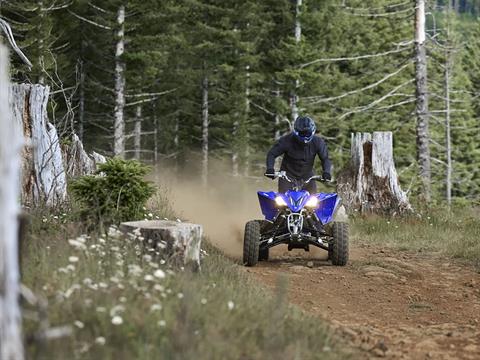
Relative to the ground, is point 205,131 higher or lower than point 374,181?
higher

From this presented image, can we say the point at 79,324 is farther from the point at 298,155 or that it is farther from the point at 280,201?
the point at 298,155

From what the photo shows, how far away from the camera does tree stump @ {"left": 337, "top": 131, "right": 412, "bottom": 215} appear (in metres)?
16.6

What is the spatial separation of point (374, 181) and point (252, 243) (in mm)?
6880

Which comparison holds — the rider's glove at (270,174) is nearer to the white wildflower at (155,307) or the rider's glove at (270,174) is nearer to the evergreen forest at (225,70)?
the white wildflower at (155,307)

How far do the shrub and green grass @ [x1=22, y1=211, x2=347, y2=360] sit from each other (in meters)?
2.13

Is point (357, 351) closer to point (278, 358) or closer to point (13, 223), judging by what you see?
point (278, 358)

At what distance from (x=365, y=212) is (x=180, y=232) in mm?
9559

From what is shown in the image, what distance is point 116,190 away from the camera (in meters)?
9.03

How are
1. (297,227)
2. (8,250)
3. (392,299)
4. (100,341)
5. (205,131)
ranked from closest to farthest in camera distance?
(8,250) < (100,341) < (392,299) < (297,227) < (205,131)

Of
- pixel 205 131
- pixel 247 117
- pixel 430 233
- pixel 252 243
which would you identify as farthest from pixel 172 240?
pixel 205 131

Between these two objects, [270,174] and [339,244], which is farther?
[270,174]

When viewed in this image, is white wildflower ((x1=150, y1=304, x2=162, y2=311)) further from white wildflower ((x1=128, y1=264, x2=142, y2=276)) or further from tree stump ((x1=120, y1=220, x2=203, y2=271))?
tree stump ((x1=120, y1=220, x2=203, y2=271))

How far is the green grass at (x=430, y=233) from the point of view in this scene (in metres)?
12.6

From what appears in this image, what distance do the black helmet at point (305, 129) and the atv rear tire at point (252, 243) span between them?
1745mm
